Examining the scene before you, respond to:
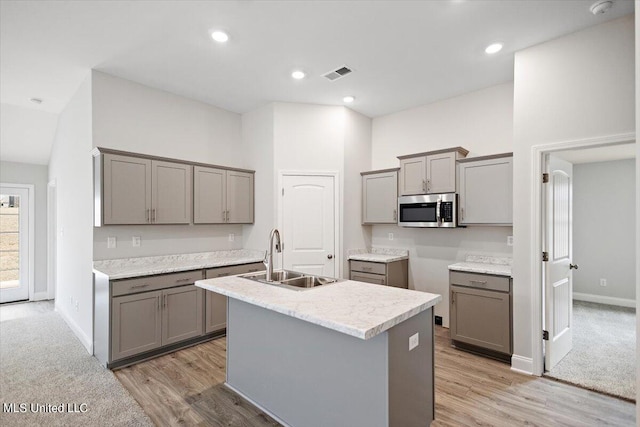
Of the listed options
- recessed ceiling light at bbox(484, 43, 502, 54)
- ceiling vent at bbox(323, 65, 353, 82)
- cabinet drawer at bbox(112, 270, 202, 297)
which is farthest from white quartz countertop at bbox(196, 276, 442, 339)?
recessed ceiling light at bbox(484, 43, 502, 54)

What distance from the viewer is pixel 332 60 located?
3258 mm

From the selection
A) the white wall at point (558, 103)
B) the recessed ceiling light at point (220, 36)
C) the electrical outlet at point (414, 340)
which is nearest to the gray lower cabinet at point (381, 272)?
the white wall at point (558, 103)

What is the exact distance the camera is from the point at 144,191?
3.49m

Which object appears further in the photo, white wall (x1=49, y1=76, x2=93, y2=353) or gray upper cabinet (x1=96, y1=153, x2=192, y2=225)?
white wall (x1=49, y1=76, x2=93, y2=353)

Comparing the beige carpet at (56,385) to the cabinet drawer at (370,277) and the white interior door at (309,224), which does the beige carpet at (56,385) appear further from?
the cabinet drawer at (370,277)

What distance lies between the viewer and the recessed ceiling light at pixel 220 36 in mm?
2756

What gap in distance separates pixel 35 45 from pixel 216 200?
7.47ft

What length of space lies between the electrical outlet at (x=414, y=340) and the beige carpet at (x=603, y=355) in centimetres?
188

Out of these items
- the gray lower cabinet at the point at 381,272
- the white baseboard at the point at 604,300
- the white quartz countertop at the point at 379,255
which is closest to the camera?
the gray lower cabinet at the point at 381,272

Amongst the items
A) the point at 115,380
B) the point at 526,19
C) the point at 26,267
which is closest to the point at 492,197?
the point at 526,19

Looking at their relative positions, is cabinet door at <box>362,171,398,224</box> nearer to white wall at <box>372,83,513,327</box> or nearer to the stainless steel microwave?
the stainless steel microwave

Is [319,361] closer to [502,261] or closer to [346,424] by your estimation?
[346,424]

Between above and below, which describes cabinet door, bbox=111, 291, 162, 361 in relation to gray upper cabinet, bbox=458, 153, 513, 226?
below

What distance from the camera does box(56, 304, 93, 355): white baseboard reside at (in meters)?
3.44
